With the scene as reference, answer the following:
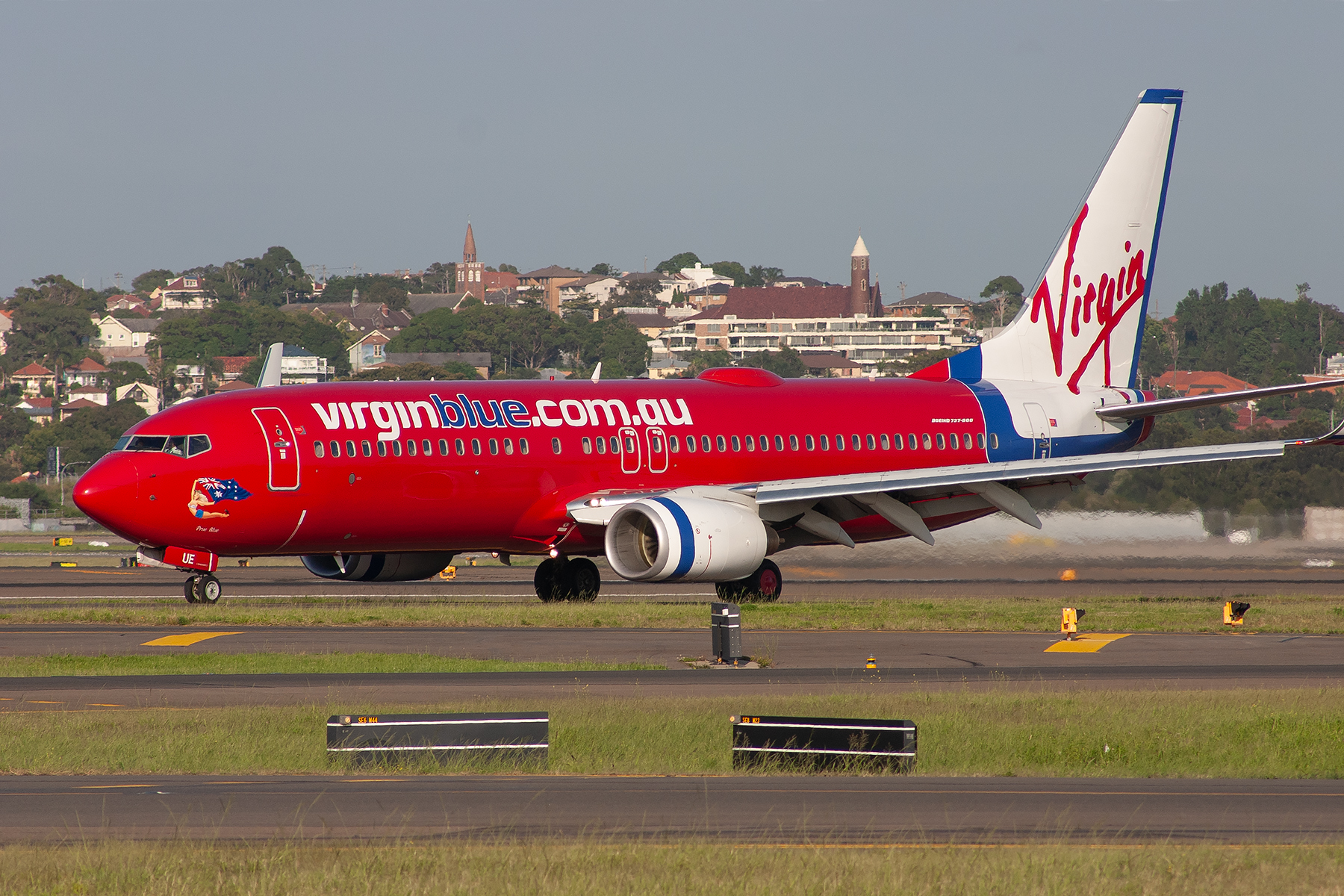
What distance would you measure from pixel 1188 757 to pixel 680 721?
530 centimetres

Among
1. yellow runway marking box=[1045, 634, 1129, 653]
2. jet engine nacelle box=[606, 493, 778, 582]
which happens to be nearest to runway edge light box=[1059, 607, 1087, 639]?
yellow runway marking box=[1045, 634, 1129, 653]

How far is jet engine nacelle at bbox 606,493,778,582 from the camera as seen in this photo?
32.7 meters

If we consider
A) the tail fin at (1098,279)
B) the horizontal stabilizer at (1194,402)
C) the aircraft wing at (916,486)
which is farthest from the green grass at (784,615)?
the tail fin at (1098,279)

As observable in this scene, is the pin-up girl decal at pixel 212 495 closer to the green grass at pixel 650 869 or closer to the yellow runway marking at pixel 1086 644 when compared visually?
the yellow runway marking at pixel 1086 644

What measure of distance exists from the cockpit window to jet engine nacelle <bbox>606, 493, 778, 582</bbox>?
7.88 meters

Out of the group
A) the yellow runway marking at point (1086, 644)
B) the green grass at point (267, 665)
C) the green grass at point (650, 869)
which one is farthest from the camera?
the yellow runway marking at point (1086, 644)

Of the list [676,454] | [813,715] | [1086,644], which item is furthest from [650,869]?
[676,454]

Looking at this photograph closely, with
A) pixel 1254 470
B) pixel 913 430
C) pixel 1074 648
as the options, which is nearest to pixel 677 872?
pixel 1074 648

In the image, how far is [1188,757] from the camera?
17375 millimetres

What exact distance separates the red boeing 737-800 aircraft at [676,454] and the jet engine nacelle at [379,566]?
5cm

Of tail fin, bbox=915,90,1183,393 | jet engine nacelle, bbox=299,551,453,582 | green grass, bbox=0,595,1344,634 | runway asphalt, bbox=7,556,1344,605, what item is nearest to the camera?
green grass, bbox=0,595,1344,634

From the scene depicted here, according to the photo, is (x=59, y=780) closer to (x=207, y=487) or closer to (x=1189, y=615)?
(x=207, y=487)

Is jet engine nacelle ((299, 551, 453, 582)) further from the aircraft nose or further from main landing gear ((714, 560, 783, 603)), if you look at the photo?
main landing gear ((714, 560, 783, 603))

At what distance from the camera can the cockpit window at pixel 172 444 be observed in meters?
32.5
